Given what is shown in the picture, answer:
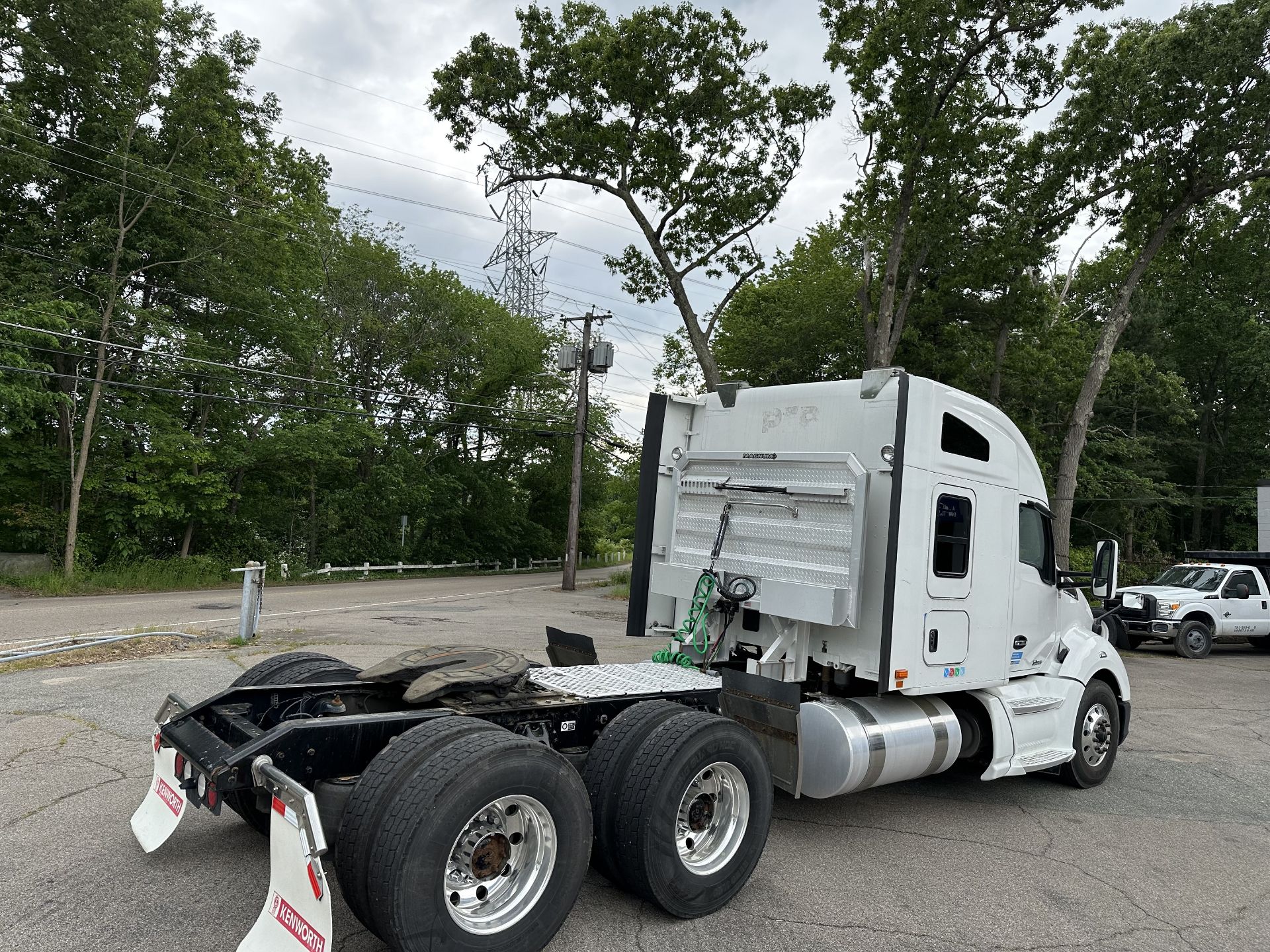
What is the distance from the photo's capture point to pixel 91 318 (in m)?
20.0

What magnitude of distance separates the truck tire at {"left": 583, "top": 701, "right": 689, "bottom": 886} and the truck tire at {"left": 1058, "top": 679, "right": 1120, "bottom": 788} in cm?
392

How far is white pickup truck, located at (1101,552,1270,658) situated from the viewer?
1512 cm

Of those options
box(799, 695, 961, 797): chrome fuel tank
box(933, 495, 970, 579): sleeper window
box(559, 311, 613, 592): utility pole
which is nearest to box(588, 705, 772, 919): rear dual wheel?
box(799, 695, 961, 797): chrome fuel tank

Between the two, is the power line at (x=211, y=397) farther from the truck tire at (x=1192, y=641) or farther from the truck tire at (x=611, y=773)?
the truck tire at (x=1192, y=641)

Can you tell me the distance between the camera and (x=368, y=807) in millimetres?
2908

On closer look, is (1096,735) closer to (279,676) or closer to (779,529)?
(779,529)

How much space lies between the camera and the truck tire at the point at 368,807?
2.87 meters

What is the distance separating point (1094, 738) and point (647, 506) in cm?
392

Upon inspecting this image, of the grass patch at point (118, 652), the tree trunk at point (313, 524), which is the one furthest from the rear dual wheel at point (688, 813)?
the tree trunk at point (313, 524)

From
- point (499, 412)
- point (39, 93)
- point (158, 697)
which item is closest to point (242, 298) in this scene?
point (39, 93)

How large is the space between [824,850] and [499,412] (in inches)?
1287

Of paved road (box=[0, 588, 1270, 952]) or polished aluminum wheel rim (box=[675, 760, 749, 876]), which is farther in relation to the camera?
polished aluminum wheel rim (box=[675, 760, 749, 876])

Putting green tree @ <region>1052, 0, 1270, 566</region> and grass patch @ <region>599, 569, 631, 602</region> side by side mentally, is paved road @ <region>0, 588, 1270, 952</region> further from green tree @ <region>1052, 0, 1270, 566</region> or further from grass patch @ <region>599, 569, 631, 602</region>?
grass patch @ <region>599, 569, 631, 602</region>

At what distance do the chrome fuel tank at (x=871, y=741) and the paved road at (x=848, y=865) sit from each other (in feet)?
1.33
